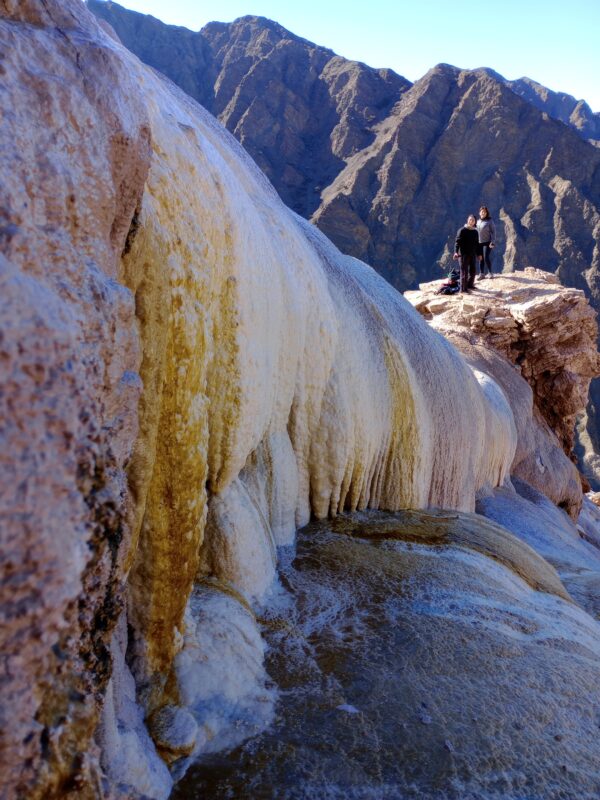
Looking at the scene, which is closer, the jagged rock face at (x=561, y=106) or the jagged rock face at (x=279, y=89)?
the jagged rock face at (x=279, y=89)

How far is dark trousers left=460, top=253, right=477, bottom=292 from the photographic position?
26.1 feet

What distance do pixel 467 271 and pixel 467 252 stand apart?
1.09ft

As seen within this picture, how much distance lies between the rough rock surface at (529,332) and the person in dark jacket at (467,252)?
186 mm

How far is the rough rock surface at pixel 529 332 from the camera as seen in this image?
7680 mm

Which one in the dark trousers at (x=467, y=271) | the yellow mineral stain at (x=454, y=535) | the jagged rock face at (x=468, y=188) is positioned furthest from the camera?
the jagged rock face at (x=468, y=188)

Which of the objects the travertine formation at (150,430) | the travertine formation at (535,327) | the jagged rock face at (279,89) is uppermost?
the jagged rock face at (279,89)

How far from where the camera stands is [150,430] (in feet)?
4.74

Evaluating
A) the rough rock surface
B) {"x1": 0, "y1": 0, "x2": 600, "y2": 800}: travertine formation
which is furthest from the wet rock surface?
the rough rock surface

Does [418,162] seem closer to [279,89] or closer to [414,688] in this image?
[279,89]

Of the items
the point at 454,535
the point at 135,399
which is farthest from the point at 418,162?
the point at 135,399

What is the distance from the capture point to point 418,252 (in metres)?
23.4

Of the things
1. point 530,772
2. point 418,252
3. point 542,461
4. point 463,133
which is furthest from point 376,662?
point 463,133

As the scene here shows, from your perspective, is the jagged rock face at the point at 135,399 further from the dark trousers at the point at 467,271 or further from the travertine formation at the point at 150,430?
the dark trousers at the point at 467,271

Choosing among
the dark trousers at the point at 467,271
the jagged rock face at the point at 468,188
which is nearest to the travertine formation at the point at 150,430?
the dark trousers at the point at 467,271
